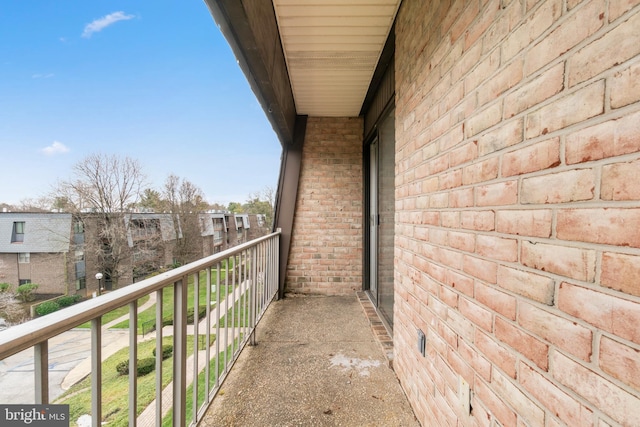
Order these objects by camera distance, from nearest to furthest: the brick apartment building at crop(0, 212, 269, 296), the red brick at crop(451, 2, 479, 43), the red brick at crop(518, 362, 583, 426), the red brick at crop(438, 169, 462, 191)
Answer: the red brick at crop(518, 362, 583, 426)
the red brick at crop(451, 2, 479, 43)
the red brick at crop(438, 169, 462, 191)
the brick apartment building at crop(0, 212, 269, 296)

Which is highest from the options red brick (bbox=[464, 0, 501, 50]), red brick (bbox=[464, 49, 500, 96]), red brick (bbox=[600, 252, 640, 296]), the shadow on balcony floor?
red brick (bbox=[464, 0, 501, 50])

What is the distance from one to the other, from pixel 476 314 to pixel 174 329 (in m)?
1.16

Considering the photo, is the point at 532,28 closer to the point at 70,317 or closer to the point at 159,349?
the point at 70,317

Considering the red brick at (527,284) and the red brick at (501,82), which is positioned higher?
the red brick at (501,82)

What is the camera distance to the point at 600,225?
531 millimetres

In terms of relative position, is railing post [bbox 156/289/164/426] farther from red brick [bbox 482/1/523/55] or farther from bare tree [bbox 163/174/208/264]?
bare tree [bbox 163/174/208/264]

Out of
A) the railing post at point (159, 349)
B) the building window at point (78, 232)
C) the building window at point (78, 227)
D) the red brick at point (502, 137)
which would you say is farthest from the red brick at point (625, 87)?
the building window at point (78, 227)

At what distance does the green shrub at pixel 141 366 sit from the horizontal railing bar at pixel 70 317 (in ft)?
0.76

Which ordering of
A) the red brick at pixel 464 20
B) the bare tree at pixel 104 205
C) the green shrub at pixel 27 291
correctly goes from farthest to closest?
the bare tree at pixel 104 205 → the green shrub at pixel 27 291 → the red brick at pixel 464 20

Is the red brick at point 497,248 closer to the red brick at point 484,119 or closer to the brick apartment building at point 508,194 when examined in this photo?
the brick apartment building at point 508,194

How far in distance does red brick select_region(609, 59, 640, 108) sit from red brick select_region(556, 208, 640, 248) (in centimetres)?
20

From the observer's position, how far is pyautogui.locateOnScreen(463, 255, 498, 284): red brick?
0.83 meters

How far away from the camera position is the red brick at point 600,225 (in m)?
0.48

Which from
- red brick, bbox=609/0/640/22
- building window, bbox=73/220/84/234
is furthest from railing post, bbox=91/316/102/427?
building window, bbox=73/220/84/234
